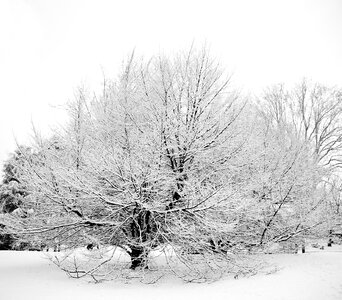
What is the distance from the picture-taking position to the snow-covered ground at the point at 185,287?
6074 mm

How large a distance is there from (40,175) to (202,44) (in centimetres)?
627

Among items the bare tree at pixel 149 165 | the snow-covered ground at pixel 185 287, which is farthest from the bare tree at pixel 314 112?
the snow-covered ground at pixel 185 287

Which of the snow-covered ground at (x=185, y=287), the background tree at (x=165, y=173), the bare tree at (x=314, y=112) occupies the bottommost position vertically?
the snow-covered ground at (x=185, y=287)

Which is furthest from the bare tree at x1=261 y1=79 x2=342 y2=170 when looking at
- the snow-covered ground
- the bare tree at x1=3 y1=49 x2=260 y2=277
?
the snow-covered ground

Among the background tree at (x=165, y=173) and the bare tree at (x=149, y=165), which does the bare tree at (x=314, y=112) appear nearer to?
the background tree at (x=165, y=173)

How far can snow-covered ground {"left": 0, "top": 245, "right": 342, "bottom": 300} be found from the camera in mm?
6074

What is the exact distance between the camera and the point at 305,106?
66.0 feet

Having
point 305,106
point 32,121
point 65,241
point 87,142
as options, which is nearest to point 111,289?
point 65,241

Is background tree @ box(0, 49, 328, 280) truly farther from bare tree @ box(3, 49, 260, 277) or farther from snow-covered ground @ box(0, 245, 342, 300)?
snow-covered ground @ box(0, 245, 342, 300)

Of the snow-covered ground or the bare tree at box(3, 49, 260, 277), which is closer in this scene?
the snow-covered ground

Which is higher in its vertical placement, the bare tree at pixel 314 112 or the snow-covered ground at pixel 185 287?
the bare tree at pixel 314 112

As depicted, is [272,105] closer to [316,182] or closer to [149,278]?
[316,182]

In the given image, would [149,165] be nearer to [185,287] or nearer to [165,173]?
[165,173]

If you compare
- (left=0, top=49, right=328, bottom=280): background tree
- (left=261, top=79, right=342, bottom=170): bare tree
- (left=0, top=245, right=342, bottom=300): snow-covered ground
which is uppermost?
(left=261, top=79, right=342, bottom=170): bare tree
